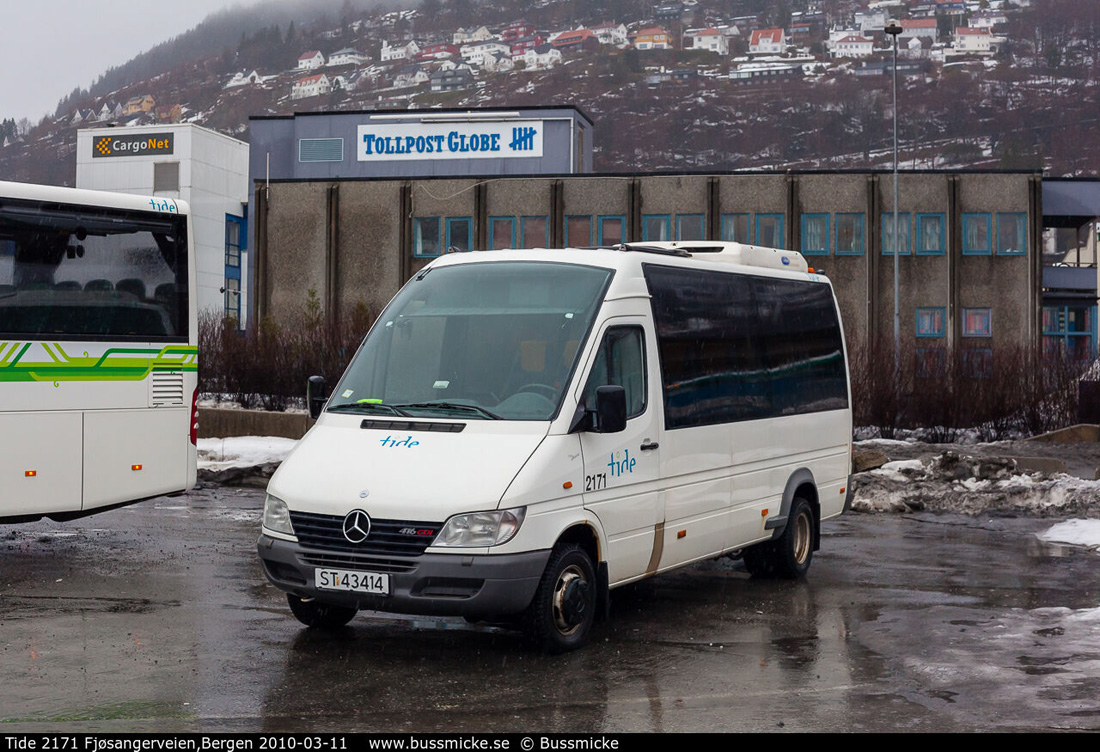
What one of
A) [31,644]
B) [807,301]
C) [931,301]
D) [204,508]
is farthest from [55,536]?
[931,301]

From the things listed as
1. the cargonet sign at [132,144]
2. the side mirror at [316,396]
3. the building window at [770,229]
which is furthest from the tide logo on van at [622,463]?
the cargonet sign at [132,144]

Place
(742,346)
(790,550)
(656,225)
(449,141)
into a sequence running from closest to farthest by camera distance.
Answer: (742,346), (790,550), (656,225), (449,141)

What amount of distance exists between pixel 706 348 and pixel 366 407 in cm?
275

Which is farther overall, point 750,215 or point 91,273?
point 750,215

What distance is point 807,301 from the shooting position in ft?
39.1

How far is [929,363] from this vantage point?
2817 cm

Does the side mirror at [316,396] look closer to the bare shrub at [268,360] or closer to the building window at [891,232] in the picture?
the bare shrub at [268,360]

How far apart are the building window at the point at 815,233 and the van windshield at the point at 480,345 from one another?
4579cm

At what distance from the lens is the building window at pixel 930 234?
52438 millimetres

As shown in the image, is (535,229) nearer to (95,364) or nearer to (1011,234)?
(1011,234)

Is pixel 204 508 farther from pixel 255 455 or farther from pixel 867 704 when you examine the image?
pixel 867 704

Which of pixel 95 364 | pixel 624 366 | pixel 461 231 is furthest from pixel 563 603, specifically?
pixel 461 231

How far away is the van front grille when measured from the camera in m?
7.48

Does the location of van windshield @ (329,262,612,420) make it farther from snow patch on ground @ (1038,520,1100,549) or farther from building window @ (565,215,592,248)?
building window @ (565,215,592,248)
